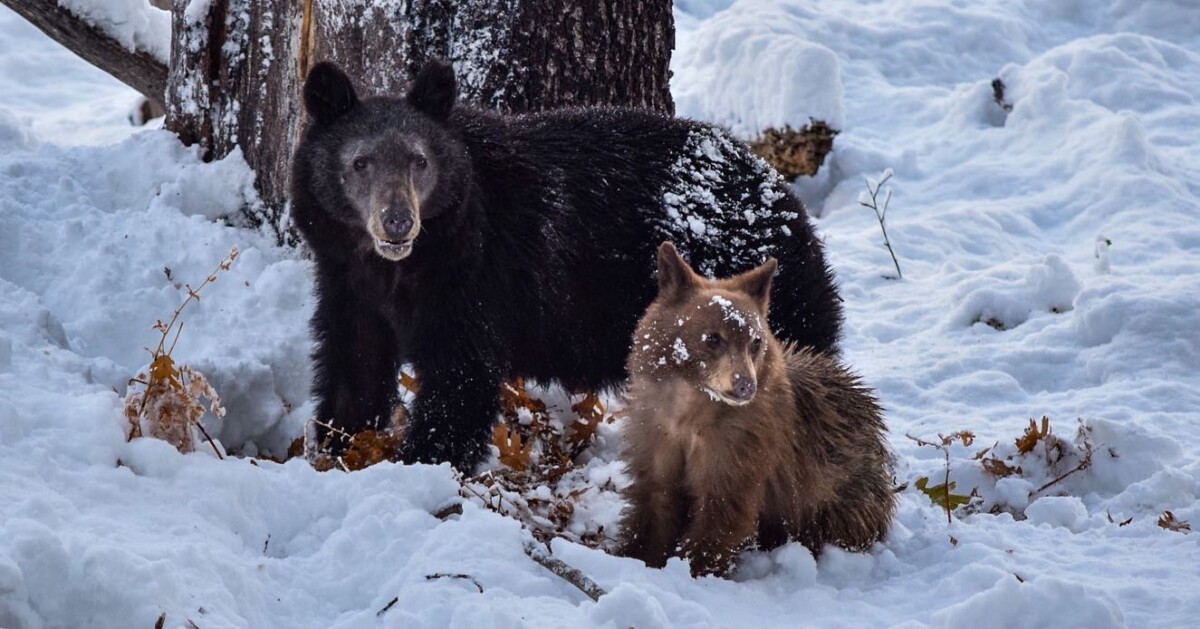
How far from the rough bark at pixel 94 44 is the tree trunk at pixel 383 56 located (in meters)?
0.91

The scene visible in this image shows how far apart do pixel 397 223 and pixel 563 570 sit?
1597 millimetres

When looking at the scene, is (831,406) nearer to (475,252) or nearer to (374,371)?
(475,252)

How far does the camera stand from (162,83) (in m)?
7.89

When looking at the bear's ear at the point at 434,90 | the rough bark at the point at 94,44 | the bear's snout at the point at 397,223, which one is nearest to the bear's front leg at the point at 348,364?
the bear's snout at the point at 397,223

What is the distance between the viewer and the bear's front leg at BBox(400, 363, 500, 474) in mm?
5062

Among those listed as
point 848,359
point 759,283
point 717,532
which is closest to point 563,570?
point 717,532

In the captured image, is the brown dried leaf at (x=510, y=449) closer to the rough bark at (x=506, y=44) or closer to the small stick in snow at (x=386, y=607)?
the rough bark at (x=506, y=44)

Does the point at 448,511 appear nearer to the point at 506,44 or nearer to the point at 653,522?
the point at 653,522

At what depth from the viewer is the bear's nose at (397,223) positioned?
15.4 feet

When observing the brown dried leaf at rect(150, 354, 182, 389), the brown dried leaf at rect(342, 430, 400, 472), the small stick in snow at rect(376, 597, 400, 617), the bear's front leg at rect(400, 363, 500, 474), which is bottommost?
the brown dried leaf at rect(342, 430, 400, 472)

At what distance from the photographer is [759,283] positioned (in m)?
4.46

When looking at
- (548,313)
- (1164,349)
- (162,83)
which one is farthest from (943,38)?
(548,313)

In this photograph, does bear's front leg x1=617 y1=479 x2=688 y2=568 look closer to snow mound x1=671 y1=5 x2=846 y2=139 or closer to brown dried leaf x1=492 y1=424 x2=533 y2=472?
brown dried leaf x1=492 y1=424 x2=533 y2=472

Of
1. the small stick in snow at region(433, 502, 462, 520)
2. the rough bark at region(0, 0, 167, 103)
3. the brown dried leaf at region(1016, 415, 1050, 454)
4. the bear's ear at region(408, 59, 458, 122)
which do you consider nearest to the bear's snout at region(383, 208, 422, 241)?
the bear's ear at region(408, 59, 458, 122)
